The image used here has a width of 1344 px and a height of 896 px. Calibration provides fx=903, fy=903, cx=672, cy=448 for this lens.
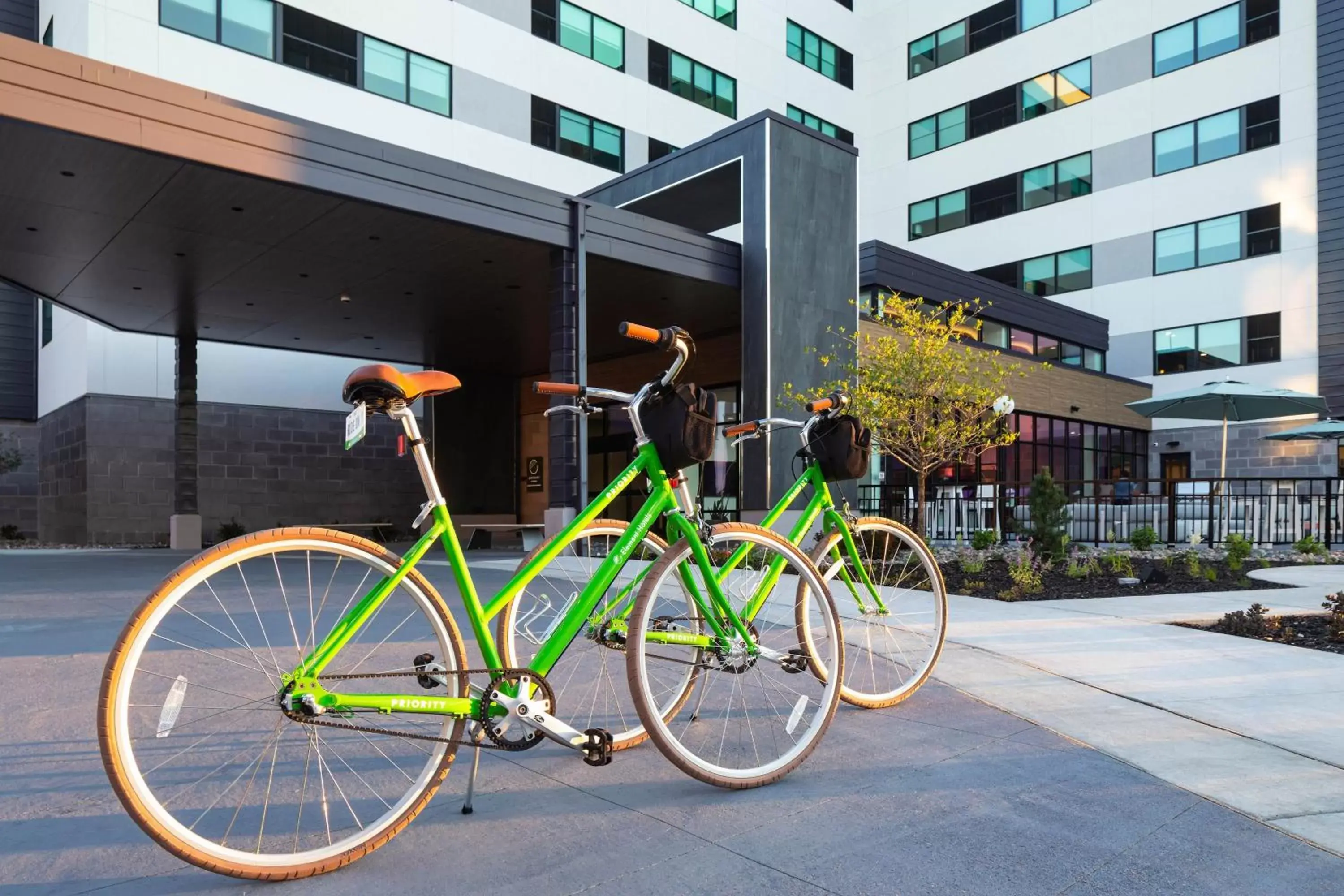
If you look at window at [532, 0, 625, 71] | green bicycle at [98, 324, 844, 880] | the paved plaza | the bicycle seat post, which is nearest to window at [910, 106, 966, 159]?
window at [532, 0, 625, 71]

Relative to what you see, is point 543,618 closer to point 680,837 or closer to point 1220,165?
point 680,837

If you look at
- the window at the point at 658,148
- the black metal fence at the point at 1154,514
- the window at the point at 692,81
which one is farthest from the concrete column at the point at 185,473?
the window at the point at 692,81

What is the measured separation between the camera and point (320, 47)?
744 inches

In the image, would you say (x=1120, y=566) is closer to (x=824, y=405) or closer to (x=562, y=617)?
(x=824, y=405)

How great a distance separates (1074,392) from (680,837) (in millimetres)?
26055

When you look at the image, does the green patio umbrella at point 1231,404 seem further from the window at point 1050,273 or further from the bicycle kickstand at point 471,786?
the bicycle kickstand at point 471,786

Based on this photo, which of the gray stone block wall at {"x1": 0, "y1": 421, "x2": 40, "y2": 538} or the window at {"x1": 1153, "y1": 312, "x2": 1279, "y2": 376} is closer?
the gray stone block wall at {"x1": 0, "y1": 421, "x2": 40, "y2": 538}

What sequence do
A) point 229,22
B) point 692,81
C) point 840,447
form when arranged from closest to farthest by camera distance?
point 840,447
point 229,22
point 692,81

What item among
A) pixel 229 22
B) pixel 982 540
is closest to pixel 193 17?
pixel 229 22

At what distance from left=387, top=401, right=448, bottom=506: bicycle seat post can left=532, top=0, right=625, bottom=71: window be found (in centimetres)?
2247

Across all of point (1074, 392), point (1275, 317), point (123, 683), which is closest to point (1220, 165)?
point (1275, 317)

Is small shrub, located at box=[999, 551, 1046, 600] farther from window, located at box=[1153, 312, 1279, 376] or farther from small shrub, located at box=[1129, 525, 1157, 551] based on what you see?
window, located at box=[1153, 312, 1279, 376]

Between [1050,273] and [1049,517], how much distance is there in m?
23.6

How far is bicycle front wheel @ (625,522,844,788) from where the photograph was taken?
122 inches
